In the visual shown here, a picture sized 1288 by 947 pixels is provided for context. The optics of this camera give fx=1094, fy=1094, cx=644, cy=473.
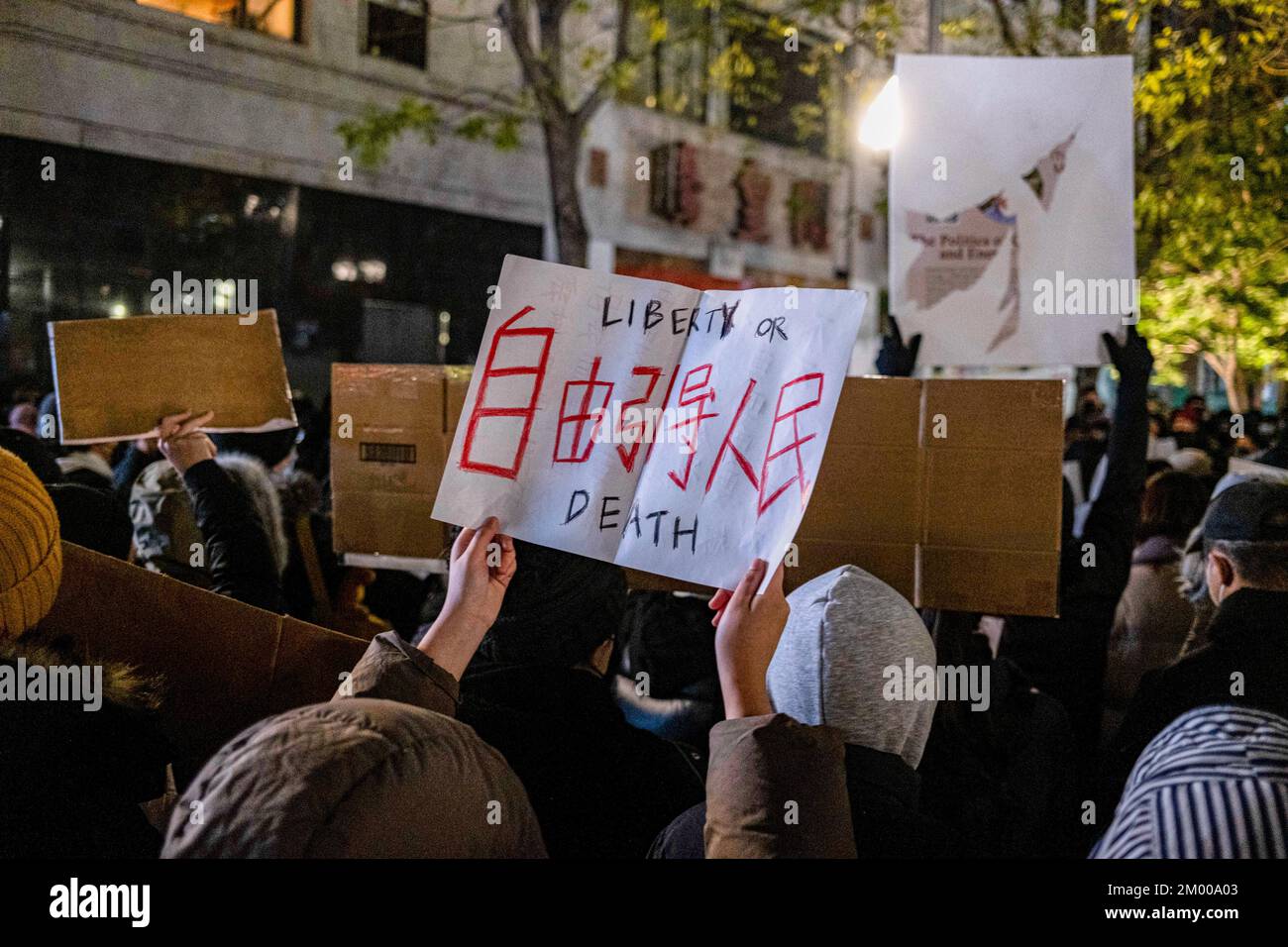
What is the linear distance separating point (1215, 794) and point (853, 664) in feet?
2.22

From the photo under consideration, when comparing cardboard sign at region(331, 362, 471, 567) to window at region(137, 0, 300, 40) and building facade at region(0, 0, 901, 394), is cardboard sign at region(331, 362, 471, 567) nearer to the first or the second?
building facade at region(0, 0, 901, 394)

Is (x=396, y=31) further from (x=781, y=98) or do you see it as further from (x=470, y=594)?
(x=470, y=594)

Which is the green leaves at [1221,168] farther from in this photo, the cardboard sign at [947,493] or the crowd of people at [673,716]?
the cardboard sign at [947,493]

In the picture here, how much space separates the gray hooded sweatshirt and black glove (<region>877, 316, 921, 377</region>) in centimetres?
178

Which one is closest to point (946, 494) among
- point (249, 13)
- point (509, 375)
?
point (509, 375)

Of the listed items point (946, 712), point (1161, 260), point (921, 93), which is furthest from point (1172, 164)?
point (946, 712)

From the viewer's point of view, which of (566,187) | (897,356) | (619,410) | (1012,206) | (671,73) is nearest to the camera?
(619,410)

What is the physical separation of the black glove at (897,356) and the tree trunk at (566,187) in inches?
253

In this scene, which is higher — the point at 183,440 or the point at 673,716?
the point at 183,440

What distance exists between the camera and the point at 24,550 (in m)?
1.68

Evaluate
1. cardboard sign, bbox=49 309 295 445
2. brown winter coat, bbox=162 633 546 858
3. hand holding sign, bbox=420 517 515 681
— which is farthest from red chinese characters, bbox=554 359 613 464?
cardboard sign, bbox=49 309 295 445

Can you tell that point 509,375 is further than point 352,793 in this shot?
Yes

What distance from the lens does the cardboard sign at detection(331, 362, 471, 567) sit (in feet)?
8.88

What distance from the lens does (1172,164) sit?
859 centimetres
